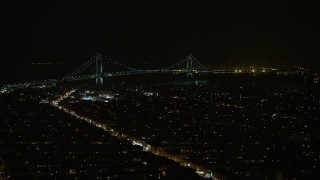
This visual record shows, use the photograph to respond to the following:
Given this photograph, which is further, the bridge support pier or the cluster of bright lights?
the bridge support pier

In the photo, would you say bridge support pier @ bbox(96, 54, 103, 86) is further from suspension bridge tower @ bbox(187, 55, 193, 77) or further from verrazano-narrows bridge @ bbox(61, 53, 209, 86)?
suspension bridge tower @ bbox(187, 55, 193, 77)

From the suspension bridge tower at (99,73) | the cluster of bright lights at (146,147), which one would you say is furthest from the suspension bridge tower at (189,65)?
the cluster of bright lights at (146,147)

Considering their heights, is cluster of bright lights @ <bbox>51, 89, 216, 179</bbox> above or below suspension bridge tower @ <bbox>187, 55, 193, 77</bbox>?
below

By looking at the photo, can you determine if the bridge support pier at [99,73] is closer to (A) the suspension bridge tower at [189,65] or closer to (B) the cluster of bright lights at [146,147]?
(A) the suspension bridge tower at [189,65]

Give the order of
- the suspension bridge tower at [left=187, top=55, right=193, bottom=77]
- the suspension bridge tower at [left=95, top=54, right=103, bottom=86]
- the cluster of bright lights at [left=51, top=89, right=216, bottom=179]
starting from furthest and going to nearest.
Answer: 1. the suspension bridge tower at [left=187, top=55, right=193, bottom=77]
2. the suspension bridge tower at [left=95, top=54, right=103, bottom=86]
3. the cluster of bright lights at [left=51, top=89, right=216, bottom=179]

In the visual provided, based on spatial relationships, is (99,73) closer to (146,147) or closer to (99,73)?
(99,73)

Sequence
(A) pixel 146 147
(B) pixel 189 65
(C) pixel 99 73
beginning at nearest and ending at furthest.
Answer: (A) pixel 146 147, (C) pixel 99 73, (B) pixel 189 65

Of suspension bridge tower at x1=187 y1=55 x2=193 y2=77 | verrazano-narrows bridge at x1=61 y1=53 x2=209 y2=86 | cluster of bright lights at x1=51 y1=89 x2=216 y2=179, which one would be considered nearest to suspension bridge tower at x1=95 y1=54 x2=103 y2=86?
verrazano-narrows bridge at x1=61 y1=53 x2=209 y2=86

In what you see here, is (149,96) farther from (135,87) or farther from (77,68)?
(77,68)

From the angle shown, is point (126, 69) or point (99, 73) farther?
point (126, 69)

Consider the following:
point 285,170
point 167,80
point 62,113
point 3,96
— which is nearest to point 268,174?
point 285,170

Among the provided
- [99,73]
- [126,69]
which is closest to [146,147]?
[99,73]
